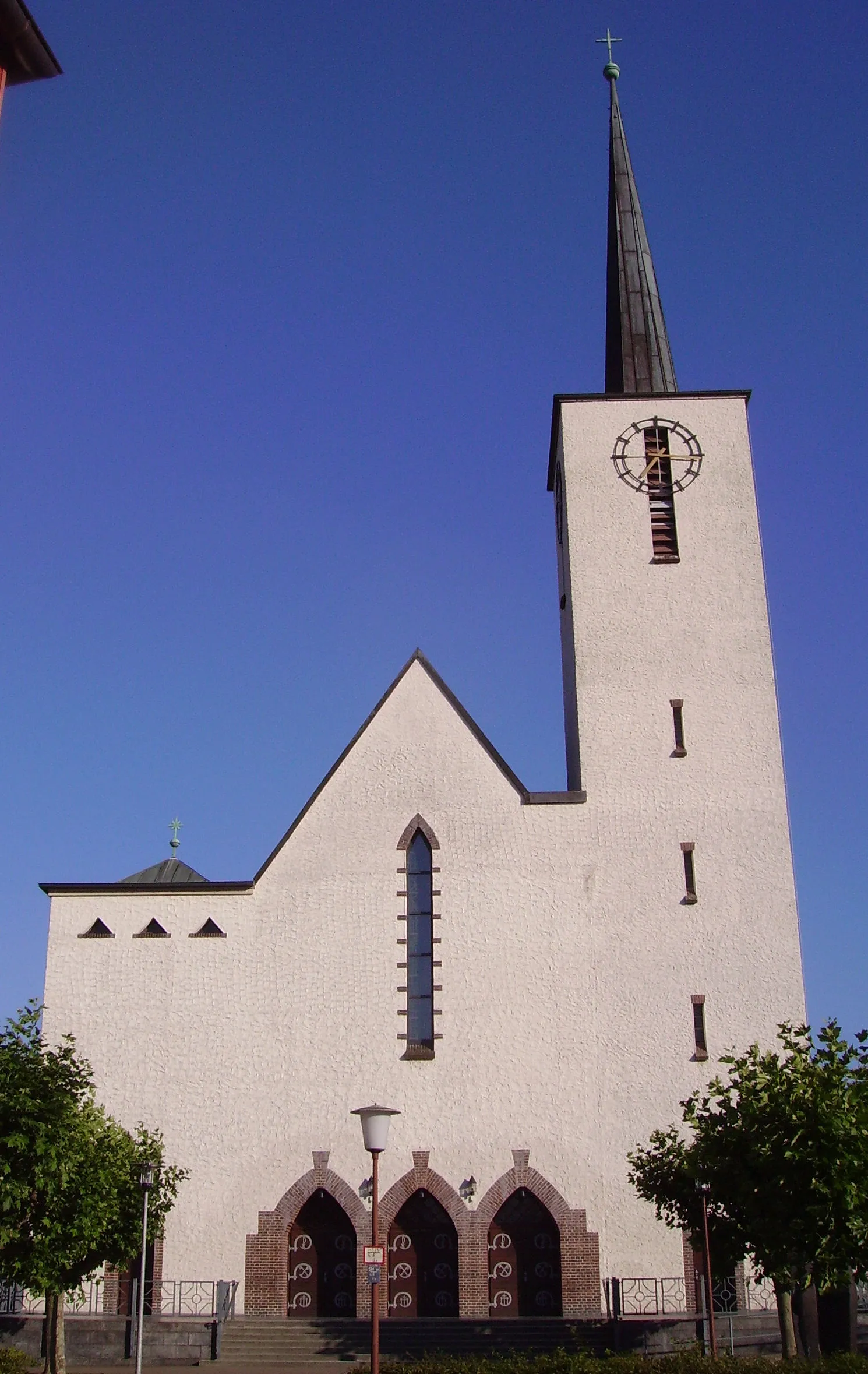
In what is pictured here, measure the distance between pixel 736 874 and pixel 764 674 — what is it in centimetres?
444

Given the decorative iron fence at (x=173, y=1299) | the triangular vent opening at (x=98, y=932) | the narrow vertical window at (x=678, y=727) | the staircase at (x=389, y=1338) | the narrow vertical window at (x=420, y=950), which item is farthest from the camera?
the narrow vertical window at (x=678, y=727)

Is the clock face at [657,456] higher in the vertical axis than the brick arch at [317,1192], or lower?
higher

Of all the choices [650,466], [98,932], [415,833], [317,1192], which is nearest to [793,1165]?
[317,1192]

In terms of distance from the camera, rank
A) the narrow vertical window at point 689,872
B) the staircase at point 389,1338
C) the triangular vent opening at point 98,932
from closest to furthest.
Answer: the staircase at point 389,1338
the narrow vertical window at point 689,872
the triangular vent opening at point 98,932

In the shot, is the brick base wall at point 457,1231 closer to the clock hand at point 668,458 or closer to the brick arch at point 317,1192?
the brick arch at point 317,1192

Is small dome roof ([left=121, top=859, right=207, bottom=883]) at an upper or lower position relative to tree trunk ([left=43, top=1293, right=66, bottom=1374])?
upper

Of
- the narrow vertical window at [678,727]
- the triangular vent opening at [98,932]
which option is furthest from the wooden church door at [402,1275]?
the narrow vertical window at [678,727]

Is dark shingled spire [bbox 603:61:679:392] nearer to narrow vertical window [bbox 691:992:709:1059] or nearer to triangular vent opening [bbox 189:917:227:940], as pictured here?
narrow vertical window [bbox 691:992:709:1059]

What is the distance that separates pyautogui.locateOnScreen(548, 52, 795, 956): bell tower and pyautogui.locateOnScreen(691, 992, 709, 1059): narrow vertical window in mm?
1931

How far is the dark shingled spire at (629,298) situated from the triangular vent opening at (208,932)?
51.4 feet

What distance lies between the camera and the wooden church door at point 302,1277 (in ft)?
78.0

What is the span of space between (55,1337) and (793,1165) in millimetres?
11047

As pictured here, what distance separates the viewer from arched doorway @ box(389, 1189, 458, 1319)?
2373 cm

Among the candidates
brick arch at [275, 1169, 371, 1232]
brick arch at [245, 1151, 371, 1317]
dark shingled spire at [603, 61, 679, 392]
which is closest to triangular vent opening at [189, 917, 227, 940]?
brick arch at [245, 1151, 371, 1317]
